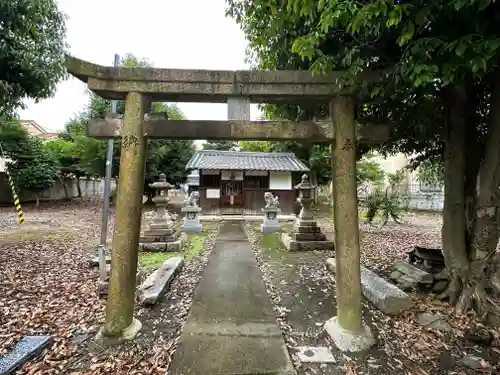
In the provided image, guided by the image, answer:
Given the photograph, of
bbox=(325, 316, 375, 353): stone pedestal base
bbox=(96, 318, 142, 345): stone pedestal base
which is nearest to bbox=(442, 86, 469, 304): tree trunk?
bbox=(325, 316, 375, 353): stone pedestal base

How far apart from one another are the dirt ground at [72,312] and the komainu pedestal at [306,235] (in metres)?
2.59

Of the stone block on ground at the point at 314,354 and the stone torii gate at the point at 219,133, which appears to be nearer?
the stone block on ground at the point at 314,354

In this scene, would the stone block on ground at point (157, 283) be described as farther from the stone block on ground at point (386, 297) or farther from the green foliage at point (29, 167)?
the green foliage at point (29, 167)

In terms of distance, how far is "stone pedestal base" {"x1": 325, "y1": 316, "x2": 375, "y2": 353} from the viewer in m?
2.96

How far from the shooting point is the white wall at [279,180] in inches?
632

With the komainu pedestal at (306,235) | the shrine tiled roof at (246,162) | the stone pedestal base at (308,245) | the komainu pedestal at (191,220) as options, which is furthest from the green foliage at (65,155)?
the stone pedestal base at (308,245)

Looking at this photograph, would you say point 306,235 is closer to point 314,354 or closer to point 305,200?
point 305,200

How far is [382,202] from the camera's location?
34.2 feet

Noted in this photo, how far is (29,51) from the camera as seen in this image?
6293mm

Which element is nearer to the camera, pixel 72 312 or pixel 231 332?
pixel 231 332

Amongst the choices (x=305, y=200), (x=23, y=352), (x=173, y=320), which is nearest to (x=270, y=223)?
(x=305, y=200)

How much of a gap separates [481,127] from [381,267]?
3.31m

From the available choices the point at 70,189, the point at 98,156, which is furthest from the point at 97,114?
the point at 70,189

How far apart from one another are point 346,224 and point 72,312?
4.08 metres
